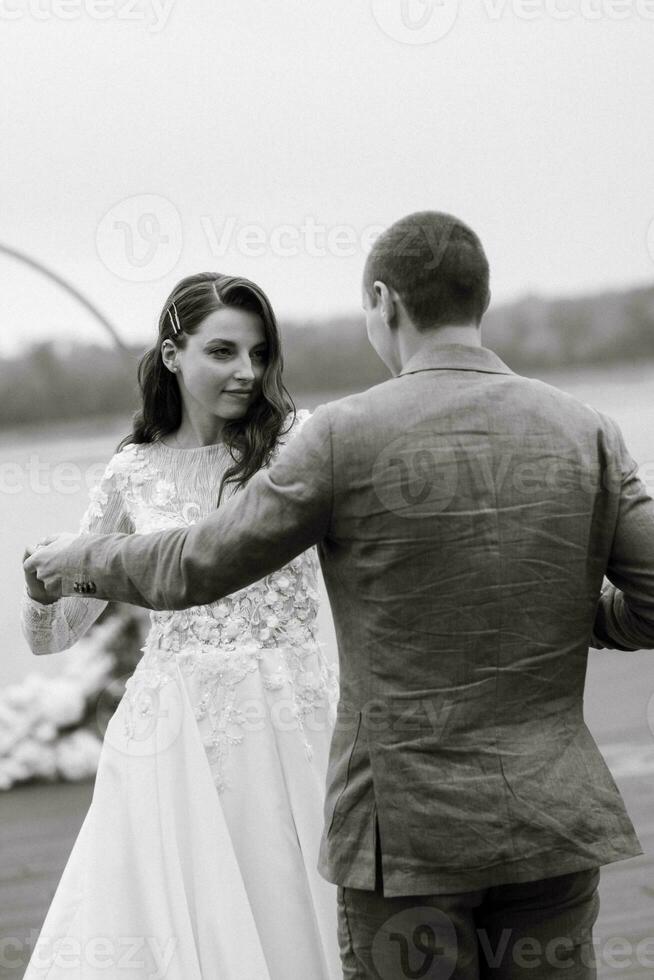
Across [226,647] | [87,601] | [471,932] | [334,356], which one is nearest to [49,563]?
[226,647]

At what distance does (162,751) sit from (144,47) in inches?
106

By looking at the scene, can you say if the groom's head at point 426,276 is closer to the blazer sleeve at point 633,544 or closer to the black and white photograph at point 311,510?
the black and white photograph at point 311,510

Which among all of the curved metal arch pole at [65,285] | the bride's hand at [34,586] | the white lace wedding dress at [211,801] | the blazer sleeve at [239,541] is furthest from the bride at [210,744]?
the curved metal arch pole at [65,285]

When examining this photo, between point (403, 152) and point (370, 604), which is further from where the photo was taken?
point (403, 152)

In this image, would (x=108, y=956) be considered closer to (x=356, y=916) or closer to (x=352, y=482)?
(x=356, y=916)

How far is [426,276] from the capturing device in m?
1.26

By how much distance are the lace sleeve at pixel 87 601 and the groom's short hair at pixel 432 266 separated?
0.80 meters

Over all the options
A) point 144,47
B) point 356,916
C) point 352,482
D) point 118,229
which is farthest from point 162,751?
point 144,47

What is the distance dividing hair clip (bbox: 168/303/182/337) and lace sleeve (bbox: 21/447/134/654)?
0.78 feet

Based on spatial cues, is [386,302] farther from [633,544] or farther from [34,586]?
[34,586]

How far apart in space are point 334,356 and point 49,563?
7.39 ft

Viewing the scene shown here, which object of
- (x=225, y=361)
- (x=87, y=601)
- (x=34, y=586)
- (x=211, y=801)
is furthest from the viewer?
(x=87, y=601)

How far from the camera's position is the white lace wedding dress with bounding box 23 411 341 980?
169cm

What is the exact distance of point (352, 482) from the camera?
4.03 feet
